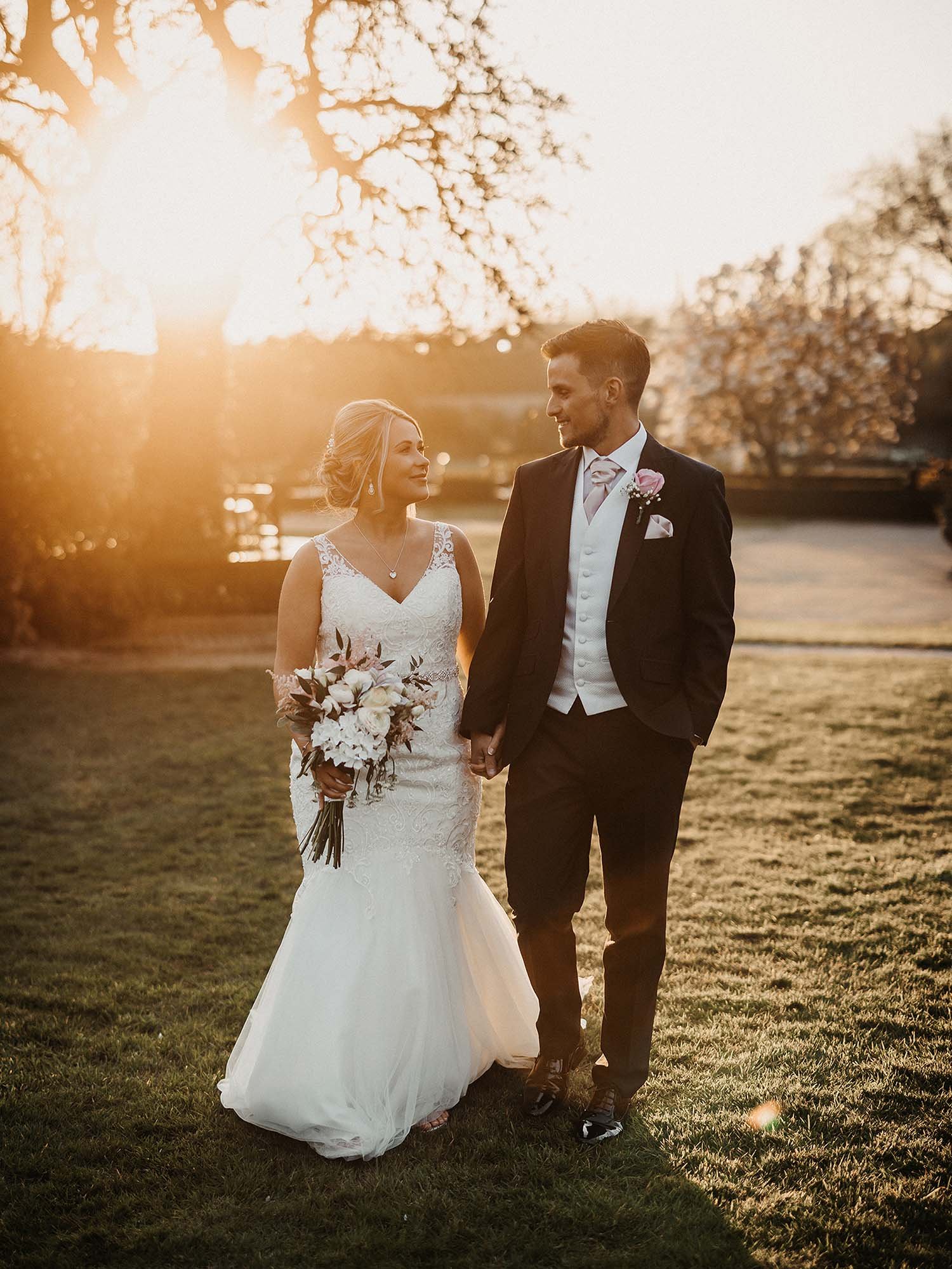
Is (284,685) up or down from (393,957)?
up

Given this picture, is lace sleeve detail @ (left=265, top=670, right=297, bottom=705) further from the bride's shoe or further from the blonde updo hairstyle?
the bride's shoe

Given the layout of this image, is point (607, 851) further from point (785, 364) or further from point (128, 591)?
point (785, 364)

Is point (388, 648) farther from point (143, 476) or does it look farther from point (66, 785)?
point (143, 476)

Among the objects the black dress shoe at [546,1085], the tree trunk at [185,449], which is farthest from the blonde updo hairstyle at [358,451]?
the tree trunk at [185,449]

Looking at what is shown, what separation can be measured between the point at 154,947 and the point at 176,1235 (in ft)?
7.31

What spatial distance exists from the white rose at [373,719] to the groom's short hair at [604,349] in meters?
1.18

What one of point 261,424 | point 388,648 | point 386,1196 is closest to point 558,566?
point 388,648

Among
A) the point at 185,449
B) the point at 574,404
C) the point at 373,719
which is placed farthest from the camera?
the point at 185,449

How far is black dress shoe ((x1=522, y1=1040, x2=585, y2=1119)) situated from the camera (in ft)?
11.6

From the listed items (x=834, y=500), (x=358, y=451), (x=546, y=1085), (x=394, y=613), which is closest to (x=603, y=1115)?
(x=546, y=1085)

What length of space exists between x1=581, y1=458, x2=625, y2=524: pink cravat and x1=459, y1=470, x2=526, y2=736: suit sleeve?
23cm

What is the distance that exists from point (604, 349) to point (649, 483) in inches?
16.7

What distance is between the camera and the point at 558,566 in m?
3.37

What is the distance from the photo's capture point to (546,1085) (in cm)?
357
